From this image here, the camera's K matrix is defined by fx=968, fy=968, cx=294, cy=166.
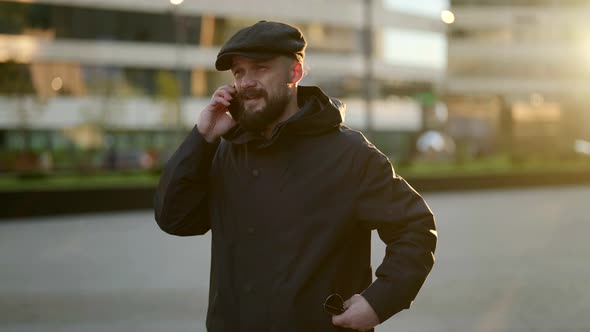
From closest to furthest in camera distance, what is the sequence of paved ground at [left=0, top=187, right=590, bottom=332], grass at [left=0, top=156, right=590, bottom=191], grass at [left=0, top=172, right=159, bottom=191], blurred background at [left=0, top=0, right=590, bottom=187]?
1. paved ground at [left=0, top=187, right=590, bottom=332]
2. grass at [left=0, top=172, right=159, bottom=191]
3. grass at [left=0, top=156, right=590, bottom=191]
4. blurred background at [left=0, top=0, right=590, bottom=187]

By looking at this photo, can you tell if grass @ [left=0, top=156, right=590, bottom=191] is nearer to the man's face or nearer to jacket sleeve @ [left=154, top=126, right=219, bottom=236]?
jacket sleeve @ [left=154, top=126, right=219, bottom=236]

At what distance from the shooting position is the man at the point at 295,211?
9.70 ft

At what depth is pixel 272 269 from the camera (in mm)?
2965

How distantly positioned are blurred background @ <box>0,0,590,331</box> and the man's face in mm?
4591

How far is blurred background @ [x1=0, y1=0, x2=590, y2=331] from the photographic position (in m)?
8.94

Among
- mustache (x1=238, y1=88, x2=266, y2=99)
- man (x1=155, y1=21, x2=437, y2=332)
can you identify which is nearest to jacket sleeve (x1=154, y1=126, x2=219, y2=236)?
man (x1=155, y1=21, x2=437, y2=332)

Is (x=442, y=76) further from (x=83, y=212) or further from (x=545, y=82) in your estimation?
(x=83, y=212)

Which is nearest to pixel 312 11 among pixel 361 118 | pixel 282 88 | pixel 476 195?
pixel 361 118

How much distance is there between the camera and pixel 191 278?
1016 cm

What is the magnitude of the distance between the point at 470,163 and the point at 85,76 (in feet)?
88.8

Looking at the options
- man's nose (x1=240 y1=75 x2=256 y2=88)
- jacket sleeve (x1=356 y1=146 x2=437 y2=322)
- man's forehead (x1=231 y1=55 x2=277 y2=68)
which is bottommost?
jacket sleeve (x1=356 y1=146 x2=437 y2=322)

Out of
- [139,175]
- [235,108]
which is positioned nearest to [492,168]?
[139,175]

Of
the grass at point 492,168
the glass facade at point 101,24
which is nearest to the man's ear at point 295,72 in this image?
the grass at point 492,168

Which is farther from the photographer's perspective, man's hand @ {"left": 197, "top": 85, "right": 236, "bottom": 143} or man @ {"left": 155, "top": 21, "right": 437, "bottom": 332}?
man's hand @ {"left": 197, "top": 85, "right": 236, "bottom": 143}
